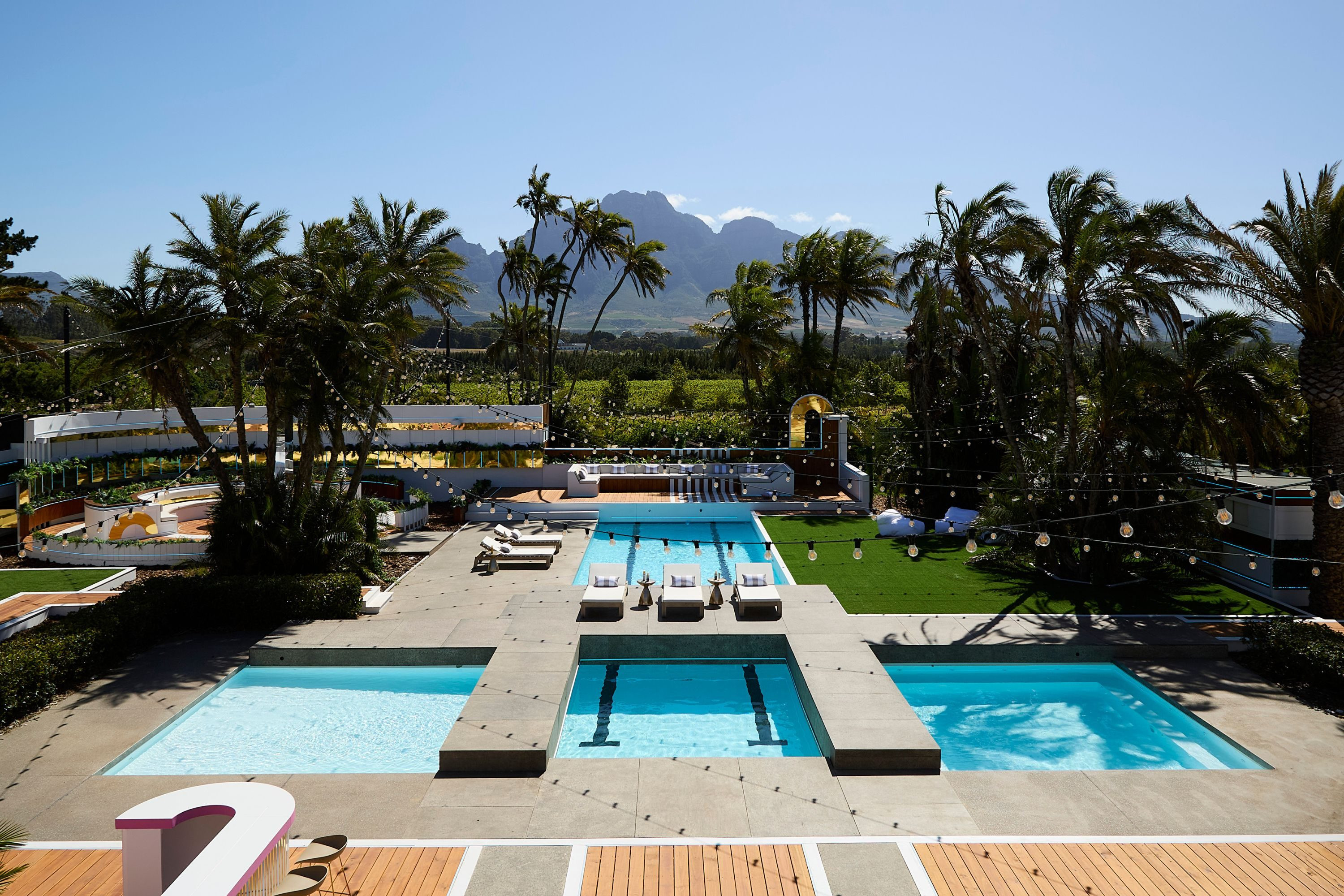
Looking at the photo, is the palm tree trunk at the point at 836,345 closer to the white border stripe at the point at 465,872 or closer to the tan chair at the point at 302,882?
the white border stripe at the point at 465,872

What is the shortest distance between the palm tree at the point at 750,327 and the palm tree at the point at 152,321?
18017mm

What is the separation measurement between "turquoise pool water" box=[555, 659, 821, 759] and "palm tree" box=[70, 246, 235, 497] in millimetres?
8573

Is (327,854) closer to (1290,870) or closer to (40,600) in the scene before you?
(1290,870)

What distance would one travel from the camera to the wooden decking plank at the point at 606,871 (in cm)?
716

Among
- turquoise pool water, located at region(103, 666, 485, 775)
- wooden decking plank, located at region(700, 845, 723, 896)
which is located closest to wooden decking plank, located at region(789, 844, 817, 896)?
wooden decking plank, located at region(700, 845, 723, 896)

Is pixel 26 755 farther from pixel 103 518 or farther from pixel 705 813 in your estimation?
pixel 103 518

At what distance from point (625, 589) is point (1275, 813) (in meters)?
9.97

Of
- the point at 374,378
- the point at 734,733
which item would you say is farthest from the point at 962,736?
the point at 374,378

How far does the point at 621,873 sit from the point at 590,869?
295mm

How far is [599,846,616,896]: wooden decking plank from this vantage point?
7164 millimetres

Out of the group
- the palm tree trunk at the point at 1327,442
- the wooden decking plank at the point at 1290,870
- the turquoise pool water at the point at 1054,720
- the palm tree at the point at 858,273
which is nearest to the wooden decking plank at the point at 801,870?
the turquoise pool water at the point at 1054,720

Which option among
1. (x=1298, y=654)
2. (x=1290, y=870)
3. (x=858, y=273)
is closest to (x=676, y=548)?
(x=1298, y=654)

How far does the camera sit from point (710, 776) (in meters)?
9.28

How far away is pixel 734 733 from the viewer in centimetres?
1127
